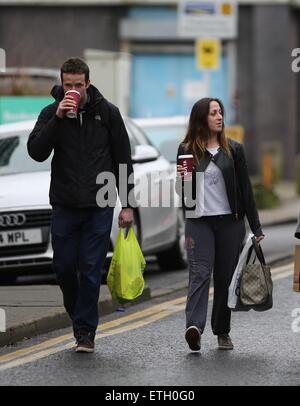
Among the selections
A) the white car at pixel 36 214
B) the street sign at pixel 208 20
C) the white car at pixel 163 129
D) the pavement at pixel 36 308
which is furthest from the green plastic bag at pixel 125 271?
the street sign at pixel 208 20

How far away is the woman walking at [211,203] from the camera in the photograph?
9586mm

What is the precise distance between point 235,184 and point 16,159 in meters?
5.01

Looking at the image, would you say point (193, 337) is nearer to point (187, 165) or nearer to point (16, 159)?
point (187, 165)

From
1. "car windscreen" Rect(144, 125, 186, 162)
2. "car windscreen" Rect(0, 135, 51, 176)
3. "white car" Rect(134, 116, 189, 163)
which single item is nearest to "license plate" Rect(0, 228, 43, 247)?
"car windscreen" Rect(0, 135, 51, 176)

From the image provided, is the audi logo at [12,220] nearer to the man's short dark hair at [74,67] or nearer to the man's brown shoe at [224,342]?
the man's brown shoe at [224,342]

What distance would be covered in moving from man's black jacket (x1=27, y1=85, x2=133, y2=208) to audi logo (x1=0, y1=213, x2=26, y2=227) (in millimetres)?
3659

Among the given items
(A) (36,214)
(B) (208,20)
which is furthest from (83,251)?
(B) (208,20)

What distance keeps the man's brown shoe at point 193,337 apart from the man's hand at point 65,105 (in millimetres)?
1627

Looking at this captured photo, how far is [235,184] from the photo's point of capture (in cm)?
960

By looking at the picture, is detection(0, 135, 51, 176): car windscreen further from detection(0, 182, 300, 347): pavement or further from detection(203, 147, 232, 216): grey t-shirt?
detection(203, 147, 232, 216): grey t-shirt

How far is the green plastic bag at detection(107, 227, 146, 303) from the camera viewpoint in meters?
9.64

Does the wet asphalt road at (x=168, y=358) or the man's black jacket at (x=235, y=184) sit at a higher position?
the man's black jacket at (x=235, y=184)
